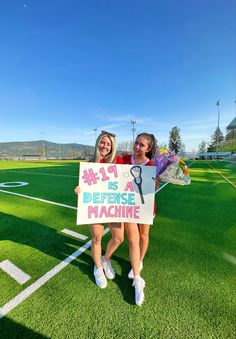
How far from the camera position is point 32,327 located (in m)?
1.51

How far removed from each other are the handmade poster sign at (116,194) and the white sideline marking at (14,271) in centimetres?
101

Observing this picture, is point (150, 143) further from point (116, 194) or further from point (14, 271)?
point (14, 271)

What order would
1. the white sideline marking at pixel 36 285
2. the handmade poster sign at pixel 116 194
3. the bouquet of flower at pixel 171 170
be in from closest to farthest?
1. the white sideline marking at pixel 36 285
2. the handmade poster sign at pixel 116 194
3. the bouquet of flower at pixel 171 170

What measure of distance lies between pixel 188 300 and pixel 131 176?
4.47 ft

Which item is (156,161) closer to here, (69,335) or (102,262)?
(102,262)

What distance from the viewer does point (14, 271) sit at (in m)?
2.19

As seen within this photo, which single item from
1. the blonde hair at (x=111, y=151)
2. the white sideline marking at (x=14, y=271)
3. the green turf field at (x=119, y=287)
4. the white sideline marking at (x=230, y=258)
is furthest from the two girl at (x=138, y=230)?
the white sideline marking at (x=230, y=258)

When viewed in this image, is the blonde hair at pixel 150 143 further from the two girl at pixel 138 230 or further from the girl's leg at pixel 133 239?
the girl's leg at pixel 133 239

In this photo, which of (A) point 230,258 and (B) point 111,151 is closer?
(B) point 111,151

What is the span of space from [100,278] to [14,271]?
108 cm

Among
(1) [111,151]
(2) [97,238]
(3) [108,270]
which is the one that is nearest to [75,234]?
(3) [108,270]

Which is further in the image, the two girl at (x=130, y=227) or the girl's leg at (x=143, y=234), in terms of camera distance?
the girl's leg at (x=143, y=234)

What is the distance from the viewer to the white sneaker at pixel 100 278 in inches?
77.2

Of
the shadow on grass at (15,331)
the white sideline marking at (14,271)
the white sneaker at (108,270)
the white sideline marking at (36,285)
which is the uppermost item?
the white sneaker at (108,270)
